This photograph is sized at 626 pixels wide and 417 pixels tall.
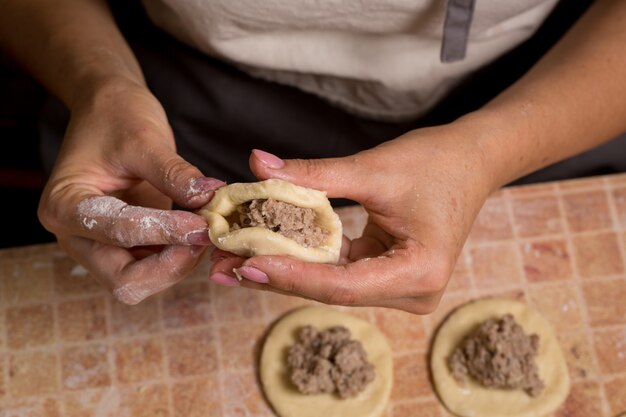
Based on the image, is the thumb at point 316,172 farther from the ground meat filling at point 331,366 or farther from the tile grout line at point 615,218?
the tile grout line at point 615,218

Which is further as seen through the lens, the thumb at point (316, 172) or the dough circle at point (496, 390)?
the dough circle at point (496, 390)

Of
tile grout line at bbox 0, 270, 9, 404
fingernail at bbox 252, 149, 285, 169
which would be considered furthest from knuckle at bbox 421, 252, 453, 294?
tile grout line at bbox 0, 270, 9, 404

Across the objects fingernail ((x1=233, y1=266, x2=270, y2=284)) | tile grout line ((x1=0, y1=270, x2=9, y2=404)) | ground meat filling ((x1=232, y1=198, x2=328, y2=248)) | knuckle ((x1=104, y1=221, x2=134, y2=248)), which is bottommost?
tile grout line ((x1=0, y1=270, x2=9, y2=404))

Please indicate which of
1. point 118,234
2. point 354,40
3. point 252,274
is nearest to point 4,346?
point 118,234

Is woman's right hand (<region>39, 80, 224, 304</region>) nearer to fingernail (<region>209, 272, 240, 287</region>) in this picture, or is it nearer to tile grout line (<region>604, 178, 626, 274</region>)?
fingernail (<region>209, 272, 240, 287</region>)

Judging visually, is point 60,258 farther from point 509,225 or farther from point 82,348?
point 509,225

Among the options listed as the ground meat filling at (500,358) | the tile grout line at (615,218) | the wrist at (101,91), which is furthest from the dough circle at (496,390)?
the wrist at (101,91)

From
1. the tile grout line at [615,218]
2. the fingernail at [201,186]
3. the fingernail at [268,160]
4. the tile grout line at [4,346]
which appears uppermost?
the tile grout line at [615,218]
